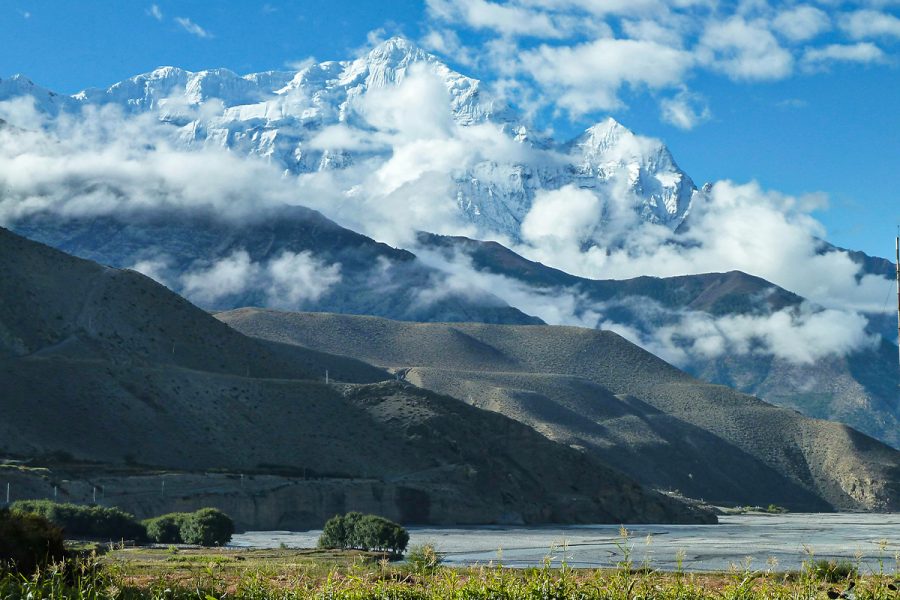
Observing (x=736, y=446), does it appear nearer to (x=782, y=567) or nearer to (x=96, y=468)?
(x=96, y=468)

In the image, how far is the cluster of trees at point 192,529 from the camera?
51438mm

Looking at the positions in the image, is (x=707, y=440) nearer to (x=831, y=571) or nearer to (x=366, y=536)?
(x=366, y=536)

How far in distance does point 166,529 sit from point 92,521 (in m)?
3.27

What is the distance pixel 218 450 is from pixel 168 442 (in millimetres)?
4161

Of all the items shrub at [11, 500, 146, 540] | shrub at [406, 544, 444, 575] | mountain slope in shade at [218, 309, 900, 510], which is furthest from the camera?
mountain slope in shade at [218, 309, 900, 510]

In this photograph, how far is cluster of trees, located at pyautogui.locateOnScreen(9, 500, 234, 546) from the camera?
166 ft

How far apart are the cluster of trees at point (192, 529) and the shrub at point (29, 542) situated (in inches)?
1152

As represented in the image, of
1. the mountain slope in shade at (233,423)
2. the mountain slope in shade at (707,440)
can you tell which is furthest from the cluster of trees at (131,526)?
the mountain slope in shade at (707,440)

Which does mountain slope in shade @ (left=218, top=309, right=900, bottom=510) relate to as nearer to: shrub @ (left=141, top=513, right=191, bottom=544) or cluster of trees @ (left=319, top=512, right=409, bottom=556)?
shrub @ (left=141, top=513, right=191, bottom=544)

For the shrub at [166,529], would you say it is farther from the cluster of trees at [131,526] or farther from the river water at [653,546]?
the river water at [653,546]

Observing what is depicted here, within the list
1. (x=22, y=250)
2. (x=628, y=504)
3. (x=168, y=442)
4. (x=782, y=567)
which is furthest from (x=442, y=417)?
(x=782, y=567)

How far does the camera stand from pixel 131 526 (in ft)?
170

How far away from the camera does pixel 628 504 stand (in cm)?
10538

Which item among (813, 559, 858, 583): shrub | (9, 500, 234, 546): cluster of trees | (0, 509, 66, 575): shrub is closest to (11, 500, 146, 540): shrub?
(9, 500, 234, 546): cluster of trees
